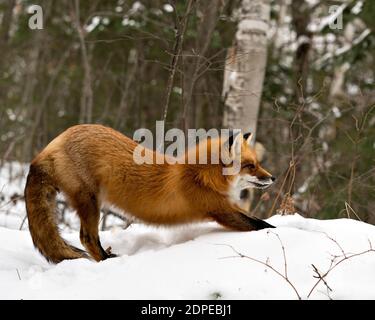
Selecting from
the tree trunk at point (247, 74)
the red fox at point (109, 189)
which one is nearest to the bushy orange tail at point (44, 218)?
the red fox at point (109, 189)

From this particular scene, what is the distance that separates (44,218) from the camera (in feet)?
15.5

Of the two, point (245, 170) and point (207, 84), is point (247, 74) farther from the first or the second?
point (245, 170)

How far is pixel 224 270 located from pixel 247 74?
4.64 metres

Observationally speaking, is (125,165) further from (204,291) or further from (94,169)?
(204,291)

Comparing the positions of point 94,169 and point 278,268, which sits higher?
point 94,169

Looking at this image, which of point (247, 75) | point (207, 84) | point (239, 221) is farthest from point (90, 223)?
point (207, 84)

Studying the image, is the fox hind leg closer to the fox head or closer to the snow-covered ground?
the snow-covered ground

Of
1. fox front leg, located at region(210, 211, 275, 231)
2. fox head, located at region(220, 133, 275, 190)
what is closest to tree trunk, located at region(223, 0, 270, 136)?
fox head, located at region(220, 133, 275, 190)

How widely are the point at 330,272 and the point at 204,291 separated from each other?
0.88m

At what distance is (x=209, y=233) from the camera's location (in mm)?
4762

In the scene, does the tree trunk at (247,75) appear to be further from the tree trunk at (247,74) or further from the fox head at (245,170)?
the fox head at (245,170)

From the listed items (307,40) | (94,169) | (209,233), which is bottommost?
(209,233)
